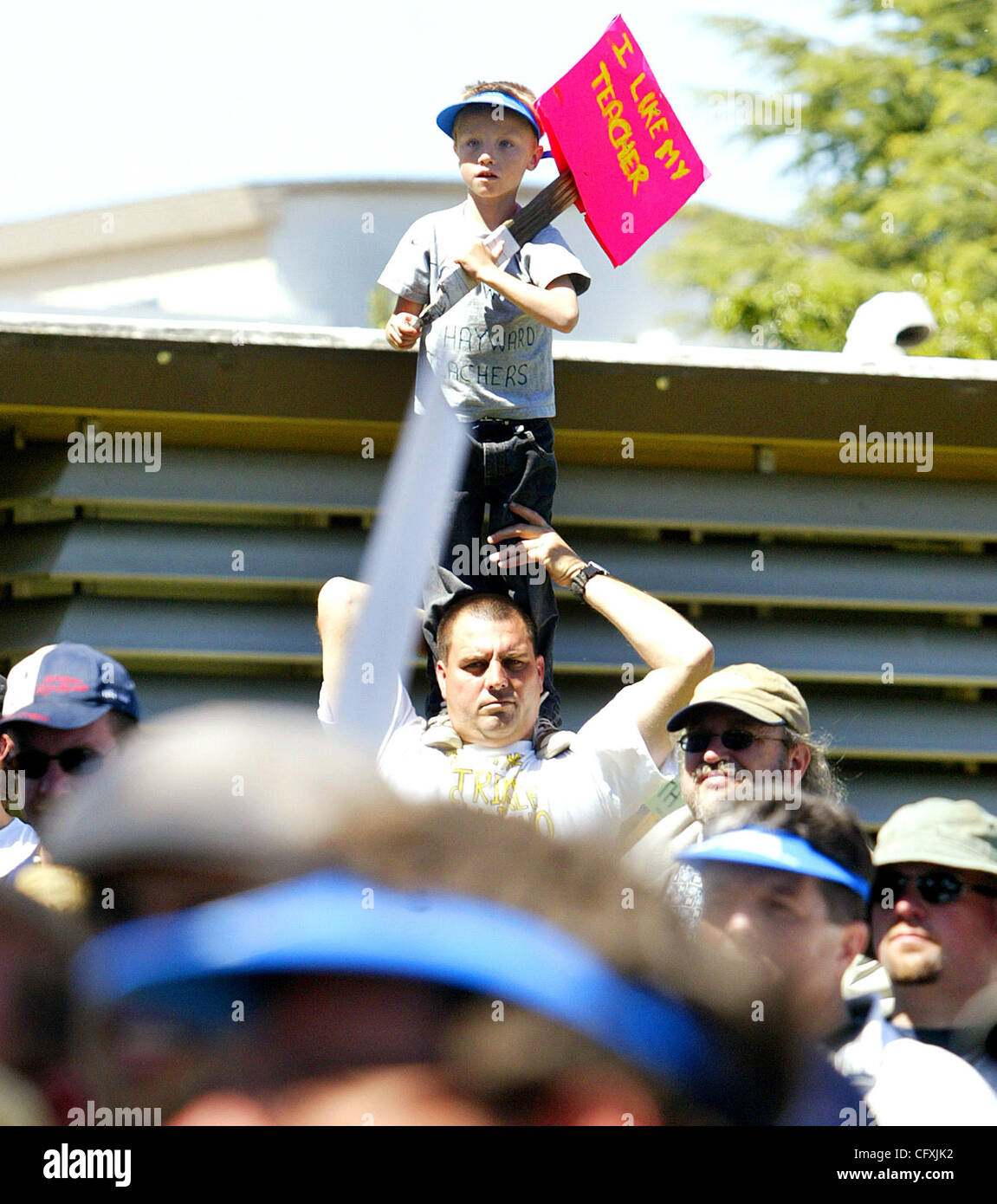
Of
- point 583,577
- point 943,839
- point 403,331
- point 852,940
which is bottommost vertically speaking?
point 852,940

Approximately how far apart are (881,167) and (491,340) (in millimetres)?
23343

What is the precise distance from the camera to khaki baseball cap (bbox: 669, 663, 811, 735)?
3.33m

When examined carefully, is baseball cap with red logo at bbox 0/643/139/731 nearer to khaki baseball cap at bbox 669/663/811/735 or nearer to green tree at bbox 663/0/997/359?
khaki baseball cap at bbox 669/663/811/735

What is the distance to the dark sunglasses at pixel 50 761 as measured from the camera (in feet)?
9.87

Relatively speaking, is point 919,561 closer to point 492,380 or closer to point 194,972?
point 492,380

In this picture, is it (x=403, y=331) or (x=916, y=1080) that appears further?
(x=403, y=331)

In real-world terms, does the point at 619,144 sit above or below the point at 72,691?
above

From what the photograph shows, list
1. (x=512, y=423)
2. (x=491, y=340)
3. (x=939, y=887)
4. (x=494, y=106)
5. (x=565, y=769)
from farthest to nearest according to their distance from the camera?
(x=512, y=423)
(x=491, y=340)
(x=494, y=106)
(x=565, y=769)
(x=939, y=887)

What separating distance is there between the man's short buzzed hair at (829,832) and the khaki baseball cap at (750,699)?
3.03 ft

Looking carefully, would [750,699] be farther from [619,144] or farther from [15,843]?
[15,843]

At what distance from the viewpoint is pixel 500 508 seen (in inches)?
166

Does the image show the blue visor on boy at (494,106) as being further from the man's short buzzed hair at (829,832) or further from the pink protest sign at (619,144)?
the man's short buzzed hair at (829,832)

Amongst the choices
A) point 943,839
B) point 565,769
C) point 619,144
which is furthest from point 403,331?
point 943,839

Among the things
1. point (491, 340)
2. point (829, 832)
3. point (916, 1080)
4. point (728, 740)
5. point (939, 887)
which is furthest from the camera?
point (491, 340)
